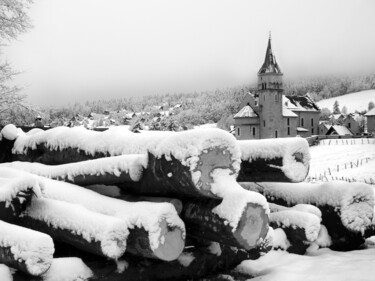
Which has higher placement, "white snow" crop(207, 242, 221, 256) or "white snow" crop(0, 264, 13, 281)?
"white snow" crop(0, 264, 13, 281)

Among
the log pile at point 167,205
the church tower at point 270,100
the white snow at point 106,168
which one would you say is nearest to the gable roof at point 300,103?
the church tower at point 270,100

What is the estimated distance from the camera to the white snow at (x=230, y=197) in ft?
10.1

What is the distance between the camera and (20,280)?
2.96 metres

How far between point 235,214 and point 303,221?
179 cm

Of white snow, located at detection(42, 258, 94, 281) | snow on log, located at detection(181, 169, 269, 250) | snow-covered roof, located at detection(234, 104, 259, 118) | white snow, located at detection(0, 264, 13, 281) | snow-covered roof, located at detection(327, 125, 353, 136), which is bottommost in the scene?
white snow, located at detection(42, 258, 94, 281)

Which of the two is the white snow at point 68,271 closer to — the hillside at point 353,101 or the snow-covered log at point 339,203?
the snow-covered log at point 339,203

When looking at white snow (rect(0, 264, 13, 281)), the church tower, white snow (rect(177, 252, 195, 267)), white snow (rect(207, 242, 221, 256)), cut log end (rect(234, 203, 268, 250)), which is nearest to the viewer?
white snow (rect(0, 264, 13, 281))

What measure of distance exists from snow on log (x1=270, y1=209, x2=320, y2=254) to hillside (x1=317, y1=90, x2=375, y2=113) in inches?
6194

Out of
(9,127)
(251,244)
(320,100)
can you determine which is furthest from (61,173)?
(320,100)

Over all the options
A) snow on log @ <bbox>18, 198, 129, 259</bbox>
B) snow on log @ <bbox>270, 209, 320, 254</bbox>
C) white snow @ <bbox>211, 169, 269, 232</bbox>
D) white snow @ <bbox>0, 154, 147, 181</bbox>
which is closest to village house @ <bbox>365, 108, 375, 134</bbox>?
snow on log @ <bbox>270, 209, 320, 254</bbox>

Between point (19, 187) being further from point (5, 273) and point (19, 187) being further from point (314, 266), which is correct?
point (314, 266)

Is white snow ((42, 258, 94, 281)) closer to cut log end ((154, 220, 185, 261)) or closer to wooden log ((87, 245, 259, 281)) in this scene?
wooden log ((87, 245, 259, 281))

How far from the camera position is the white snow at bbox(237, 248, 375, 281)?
148 inches

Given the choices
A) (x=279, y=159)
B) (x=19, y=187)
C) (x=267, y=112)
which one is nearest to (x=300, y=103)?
(x=267, y=112)
